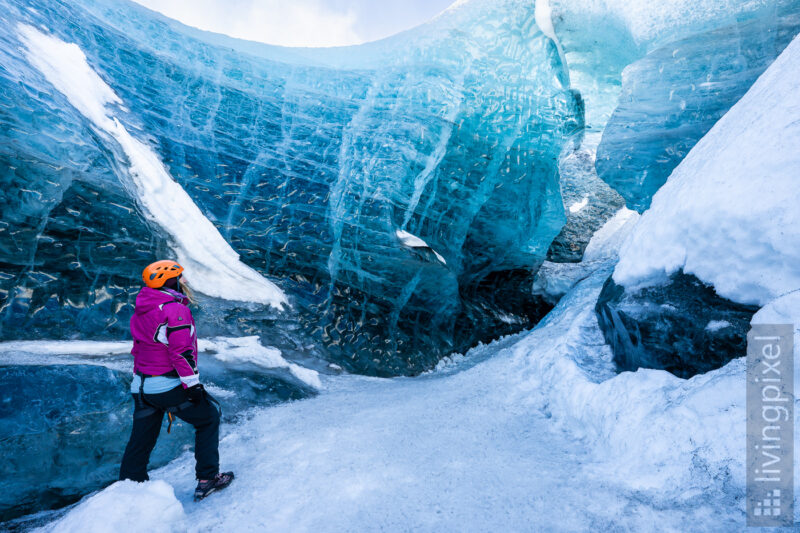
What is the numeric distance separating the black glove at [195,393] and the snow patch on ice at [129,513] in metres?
0.44

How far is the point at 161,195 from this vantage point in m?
5.31

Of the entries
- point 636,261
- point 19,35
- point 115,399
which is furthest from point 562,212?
point 19,35

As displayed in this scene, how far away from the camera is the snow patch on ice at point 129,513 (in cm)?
181

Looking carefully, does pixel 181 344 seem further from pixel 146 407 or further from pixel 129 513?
pixel 129 513

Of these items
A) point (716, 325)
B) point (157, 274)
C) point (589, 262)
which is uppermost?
point (589, 262)

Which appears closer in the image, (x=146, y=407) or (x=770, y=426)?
(x=770, y=426)

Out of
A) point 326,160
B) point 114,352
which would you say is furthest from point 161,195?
point 326,160

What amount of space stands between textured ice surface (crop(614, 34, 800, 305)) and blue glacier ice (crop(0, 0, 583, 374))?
10.9 feet

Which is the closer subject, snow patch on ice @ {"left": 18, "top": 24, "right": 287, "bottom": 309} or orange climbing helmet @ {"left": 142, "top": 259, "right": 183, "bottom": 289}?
orange climbing helmet @ {"left": 142, "top": 259, "right": 183, "bottom": 289}

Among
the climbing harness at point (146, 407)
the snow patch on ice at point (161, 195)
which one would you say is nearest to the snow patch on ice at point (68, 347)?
the snow patch on ice at point (161, 195)

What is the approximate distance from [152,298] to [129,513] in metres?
1.02

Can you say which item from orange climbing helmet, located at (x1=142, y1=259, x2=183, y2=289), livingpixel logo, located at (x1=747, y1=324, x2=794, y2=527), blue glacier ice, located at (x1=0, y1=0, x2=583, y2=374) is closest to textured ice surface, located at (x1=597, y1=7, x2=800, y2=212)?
blue glacier ice, located at (x1=0, y1=0, x2=583, y2=374)

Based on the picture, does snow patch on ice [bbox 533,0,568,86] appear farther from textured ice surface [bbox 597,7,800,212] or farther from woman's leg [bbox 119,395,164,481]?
woman's leg [bbox 119,395,164,481]

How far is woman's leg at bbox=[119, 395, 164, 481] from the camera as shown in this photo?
2295mm
